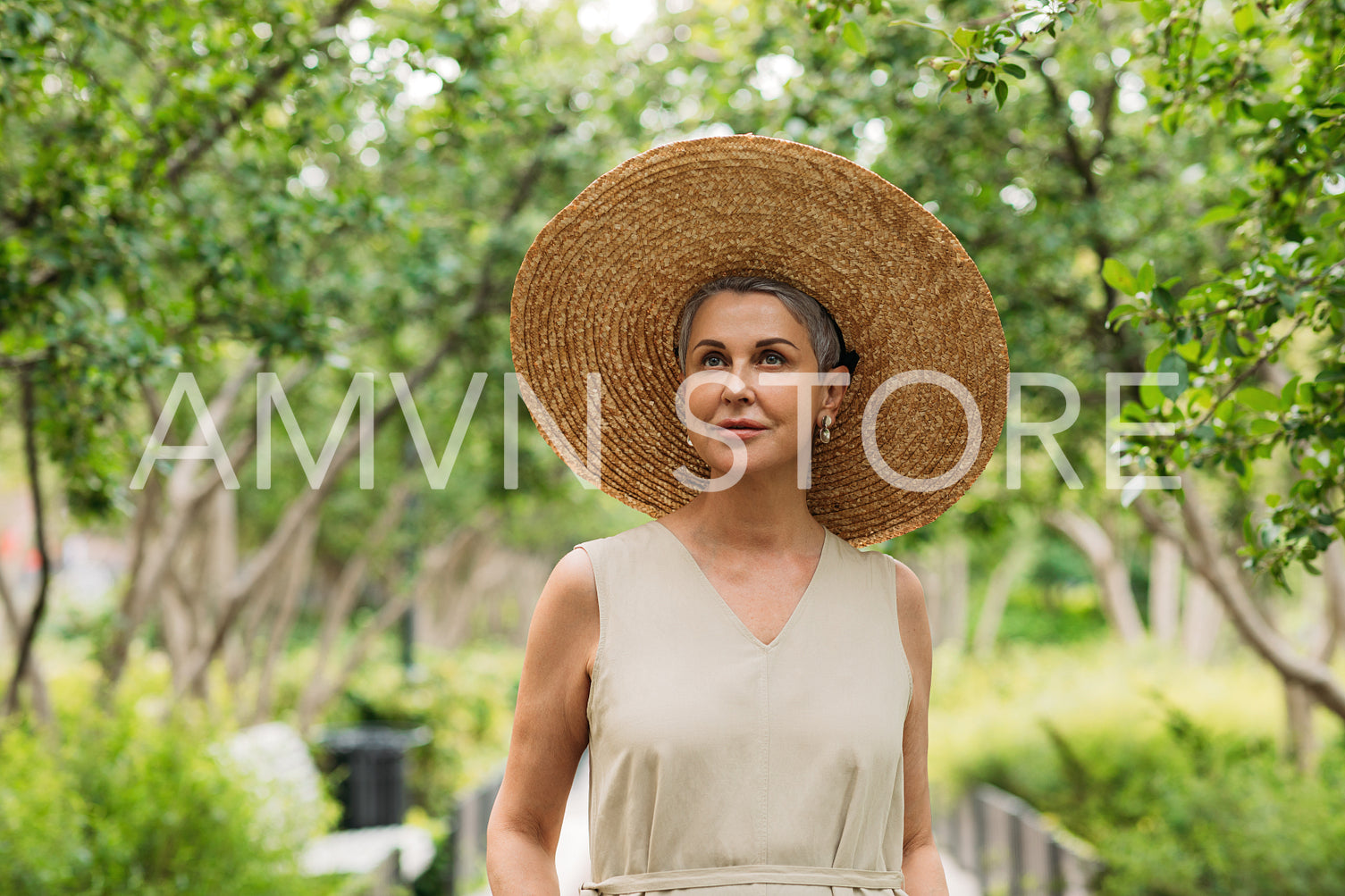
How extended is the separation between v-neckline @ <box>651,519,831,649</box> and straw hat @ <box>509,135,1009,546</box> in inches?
9.9

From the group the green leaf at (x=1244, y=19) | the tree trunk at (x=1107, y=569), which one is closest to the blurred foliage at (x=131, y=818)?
the green leaf at (x=1244, y=19)

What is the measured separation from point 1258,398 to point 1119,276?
418 mm

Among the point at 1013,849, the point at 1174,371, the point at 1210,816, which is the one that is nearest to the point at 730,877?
the point at 1174,371

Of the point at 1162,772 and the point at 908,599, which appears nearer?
the point at 908,599

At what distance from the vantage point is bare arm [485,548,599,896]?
1920 millimetres

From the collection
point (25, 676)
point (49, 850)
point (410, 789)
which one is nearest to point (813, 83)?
point (49, 850)

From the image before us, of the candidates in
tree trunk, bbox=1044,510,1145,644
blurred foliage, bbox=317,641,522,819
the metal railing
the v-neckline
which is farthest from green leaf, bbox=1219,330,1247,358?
tree trunk, bbox=1044,510,1145,644

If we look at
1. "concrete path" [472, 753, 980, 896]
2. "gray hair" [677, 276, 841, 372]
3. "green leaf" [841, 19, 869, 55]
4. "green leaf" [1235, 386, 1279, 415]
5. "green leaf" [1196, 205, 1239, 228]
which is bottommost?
"concrete path" [472, 753, 980, 896]

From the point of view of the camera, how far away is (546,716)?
193 centimetres

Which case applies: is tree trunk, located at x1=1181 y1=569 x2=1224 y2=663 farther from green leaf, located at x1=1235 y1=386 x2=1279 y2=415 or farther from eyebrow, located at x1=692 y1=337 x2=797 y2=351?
eyebrow, located at x1=692 y1=337 x2=797 y2=351

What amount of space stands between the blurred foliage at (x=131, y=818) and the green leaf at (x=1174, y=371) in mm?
4370

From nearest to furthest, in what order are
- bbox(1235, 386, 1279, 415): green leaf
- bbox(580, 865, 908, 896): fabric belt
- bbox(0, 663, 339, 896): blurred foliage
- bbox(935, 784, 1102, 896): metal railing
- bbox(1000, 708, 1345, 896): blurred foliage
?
bbox(580, 865, 908, 896): fabric belt, bbox(1235, 386, 1279, 415): green leaf, bbox(0, 663, 339, 896): blurred foliage, bbox(1000, 708, 1345, 896): blurred foliage, bbox(935, 784, 1102, 896): metal railing

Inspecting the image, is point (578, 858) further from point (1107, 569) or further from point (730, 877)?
point (1107, 569)

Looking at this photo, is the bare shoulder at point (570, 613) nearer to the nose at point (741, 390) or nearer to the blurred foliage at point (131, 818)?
the nose at point (741, 390)
